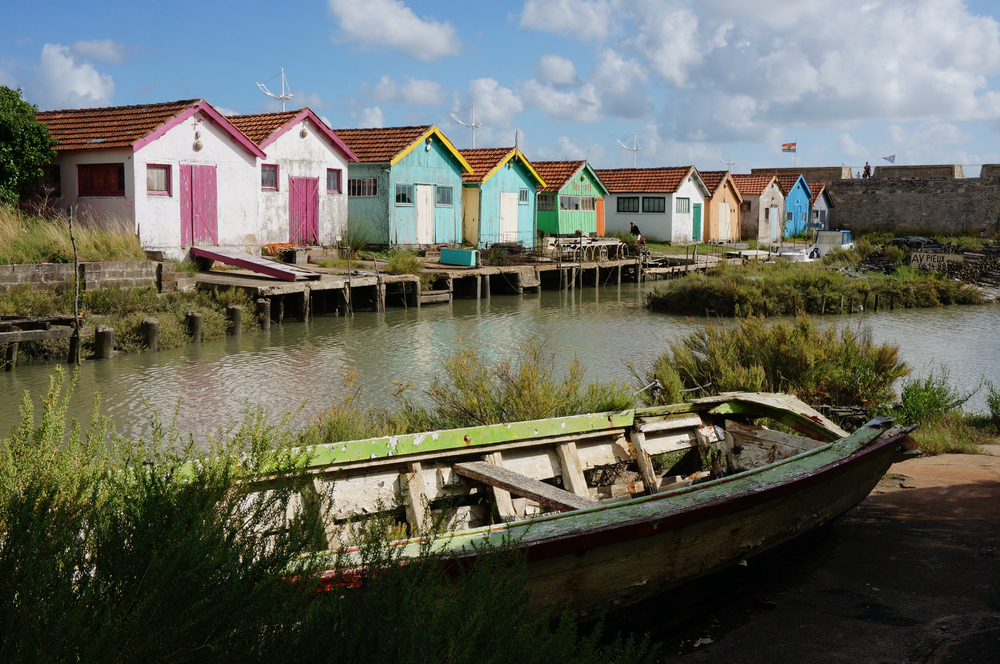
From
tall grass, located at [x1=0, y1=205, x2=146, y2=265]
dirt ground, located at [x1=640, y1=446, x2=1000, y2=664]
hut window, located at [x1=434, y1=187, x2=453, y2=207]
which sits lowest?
dirt ground, located at [x1=640, y1=446, x2=1000, y2=664]

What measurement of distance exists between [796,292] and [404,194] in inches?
509

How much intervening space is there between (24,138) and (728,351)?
57.5ft

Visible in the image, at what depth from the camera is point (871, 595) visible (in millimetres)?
5965

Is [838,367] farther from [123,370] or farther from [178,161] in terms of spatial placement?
[178,161]

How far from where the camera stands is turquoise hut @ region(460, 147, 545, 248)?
32.7 meters

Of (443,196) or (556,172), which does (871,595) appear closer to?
(443,196)

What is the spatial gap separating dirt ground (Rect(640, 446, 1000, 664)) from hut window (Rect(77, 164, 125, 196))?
62.3 feet

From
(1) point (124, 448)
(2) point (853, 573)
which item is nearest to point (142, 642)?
(1) point (124, 448)

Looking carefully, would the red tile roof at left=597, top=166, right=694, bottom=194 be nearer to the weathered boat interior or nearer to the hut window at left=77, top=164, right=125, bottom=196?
the hut window at left=77, top=164, right=125, bottom=196

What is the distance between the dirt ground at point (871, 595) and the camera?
518 cm

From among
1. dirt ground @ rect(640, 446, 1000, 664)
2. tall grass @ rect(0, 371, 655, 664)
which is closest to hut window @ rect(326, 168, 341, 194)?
dirt ground @ rect(640, 446, 1000, 664)

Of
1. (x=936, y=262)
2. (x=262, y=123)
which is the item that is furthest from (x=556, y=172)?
(x=936, y=262)

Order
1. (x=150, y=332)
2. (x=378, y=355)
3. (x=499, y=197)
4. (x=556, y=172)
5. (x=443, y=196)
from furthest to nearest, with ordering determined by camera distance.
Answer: (x=556, y=172) < (x=499, y=197) < (x=443, y=196) < (x=378, y=355) < (x=150, y=332)

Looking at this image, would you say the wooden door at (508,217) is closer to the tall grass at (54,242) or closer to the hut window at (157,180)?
the hut window at (157,180)
